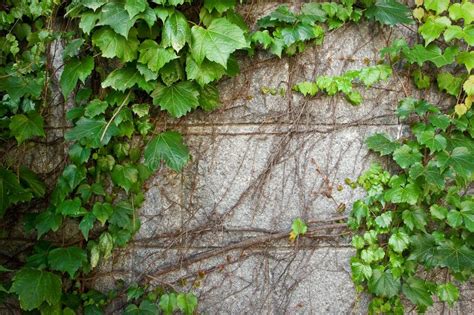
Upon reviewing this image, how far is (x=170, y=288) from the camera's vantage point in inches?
94.9

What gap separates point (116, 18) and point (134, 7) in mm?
101

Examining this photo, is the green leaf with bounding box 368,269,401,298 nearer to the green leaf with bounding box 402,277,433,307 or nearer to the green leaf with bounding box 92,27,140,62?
the green leaf with bounding box 402,277,433,307

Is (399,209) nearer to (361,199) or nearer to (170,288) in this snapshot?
(361,199)

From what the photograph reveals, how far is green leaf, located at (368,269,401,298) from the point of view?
224cm

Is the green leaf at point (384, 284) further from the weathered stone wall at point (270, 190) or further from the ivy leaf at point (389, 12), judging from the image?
the ivy leaf at point (389, 12)

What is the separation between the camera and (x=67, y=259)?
2.18 metres

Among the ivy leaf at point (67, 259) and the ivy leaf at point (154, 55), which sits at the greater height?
the ivy leaf at point (154, 55)

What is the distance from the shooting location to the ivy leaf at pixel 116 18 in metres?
1.99

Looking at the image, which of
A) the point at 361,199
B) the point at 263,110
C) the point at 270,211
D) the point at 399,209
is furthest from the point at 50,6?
the point at 399,209

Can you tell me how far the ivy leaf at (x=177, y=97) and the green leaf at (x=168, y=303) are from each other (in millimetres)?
903

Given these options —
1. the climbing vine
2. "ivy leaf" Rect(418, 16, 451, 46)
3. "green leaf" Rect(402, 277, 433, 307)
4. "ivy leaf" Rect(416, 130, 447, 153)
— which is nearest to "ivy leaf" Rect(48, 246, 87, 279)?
the climbing vine

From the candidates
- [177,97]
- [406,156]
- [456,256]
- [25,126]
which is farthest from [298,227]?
[25,126]

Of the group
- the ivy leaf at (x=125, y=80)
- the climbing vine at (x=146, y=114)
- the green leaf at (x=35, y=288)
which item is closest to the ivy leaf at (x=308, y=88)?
the climbing vine at (x=146, y=114)

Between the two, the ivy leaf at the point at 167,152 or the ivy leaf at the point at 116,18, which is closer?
the ivy leaf at the point at 116,18
